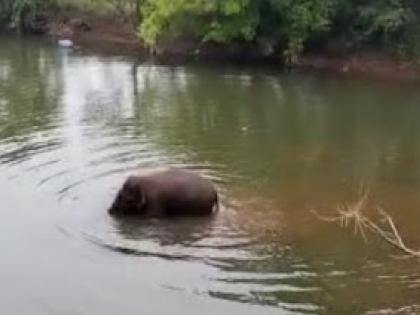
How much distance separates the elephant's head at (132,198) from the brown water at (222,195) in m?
0.41

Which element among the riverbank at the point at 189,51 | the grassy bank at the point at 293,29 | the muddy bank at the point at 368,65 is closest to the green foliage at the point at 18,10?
the riverbank at the point at 189,51

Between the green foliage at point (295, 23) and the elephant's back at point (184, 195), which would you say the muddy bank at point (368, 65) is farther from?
the elephant's back at point (184, 195)

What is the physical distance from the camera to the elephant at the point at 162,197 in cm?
2000

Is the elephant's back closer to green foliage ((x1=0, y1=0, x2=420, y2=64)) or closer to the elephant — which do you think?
the elephant

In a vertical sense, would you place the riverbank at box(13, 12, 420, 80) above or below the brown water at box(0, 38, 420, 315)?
above

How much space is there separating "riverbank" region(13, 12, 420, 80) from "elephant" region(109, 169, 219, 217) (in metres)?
28.3

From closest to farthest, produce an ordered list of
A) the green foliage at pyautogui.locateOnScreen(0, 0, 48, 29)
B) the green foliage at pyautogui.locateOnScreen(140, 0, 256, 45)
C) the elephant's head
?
the elephant's head → the green foliage at pyautogui.locateOnScreen(140, 0, 256, 45) → the green foliage at pyautogui.locateOnScreen(0, 0, 48, 29)

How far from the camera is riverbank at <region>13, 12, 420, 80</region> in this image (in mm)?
48188

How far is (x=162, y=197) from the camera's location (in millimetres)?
20000

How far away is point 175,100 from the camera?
124 ft

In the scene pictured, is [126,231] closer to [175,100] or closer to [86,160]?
[86,160]

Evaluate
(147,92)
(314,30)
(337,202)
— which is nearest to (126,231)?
(337,202)

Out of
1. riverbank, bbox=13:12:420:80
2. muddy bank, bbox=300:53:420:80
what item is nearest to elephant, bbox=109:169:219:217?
muddy bank, bbox=300:53:420:80

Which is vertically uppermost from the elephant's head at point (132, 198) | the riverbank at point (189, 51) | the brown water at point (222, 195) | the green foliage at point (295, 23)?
the green foliage at point (295, 23)
